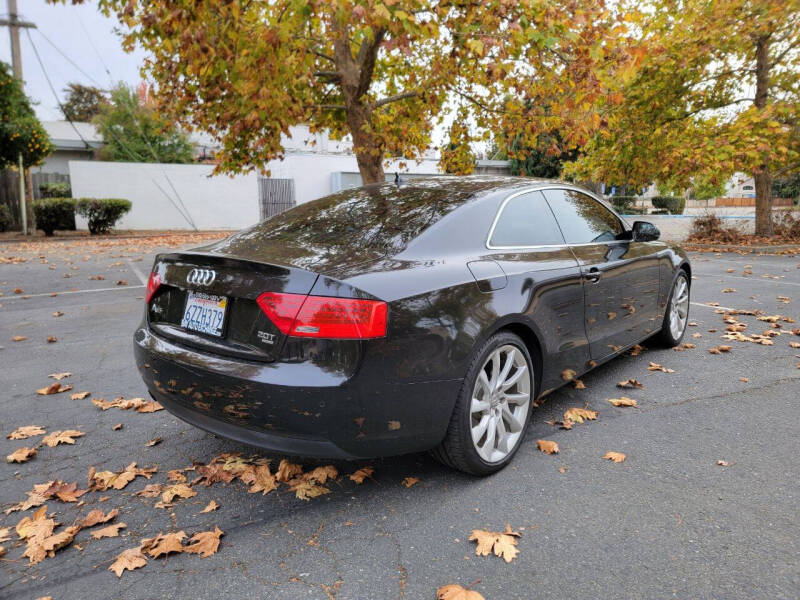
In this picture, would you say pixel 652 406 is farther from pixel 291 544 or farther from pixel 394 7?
pixel 394 7

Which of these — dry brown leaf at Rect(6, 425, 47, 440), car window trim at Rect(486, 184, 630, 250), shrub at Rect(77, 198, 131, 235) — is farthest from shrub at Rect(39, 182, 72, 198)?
car window trim at Rect(486, 184, 630, 250)

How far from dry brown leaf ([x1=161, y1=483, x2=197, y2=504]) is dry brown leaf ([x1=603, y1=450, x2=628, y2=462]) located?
214 cm

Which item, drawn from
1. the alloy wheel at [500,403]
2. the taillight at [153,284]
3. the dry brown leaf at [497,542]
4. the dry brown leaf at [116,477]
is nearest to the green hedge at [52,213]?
the taillight at [153,284]

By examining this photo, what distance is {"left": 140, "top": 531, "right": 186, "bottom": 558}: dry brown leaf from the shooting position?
2254 mm

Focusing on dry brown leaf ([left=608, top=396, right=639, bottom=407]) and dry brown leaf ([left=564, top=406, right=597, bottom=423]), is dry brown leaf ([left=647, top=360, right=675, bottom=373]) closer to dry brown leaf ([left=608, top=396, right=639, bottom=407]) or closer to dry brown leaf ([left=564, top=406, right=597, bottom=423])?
dry brown leaf ([left=608, top=396, right=639, bottom=407])

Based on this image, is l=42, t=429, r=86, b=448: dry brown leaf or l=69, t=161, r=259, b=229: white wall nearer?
l=42, t=429, r=86, b=448: dry brown leaf

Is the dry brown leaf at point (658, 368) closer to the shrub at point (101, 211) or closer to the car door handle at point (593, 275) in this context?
the car door handle at point (593, 275)

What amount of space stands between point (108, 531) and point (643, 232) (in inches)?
154

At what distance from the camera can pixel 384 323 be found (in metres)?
2.31

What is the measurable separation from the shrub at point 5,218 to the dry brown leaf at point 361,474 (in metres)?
21.6

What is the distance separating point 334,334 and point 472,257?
3.05ft

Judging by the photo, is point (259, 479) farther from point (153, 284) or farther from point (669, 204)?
point (669, 204)

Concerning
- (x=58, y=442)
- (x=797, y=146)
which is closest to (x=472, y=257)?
(x=58, y=442)

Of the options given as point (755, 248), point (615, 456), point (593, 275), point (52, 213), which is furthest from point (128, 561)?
point (52, 213)
